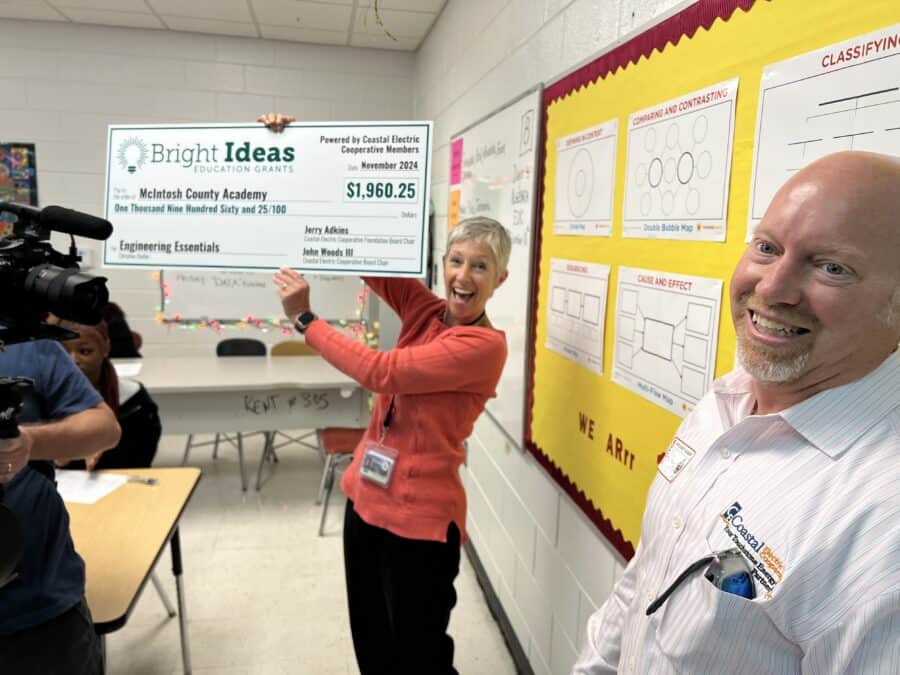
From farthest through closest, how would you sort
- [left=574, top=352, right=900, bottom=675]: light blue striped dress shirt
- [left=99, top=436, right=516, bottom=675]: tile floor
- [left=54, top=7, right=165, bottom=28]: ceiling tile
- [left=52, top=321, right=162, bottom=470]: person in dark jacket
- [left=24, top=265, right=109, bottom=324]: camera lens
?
[left=54, top=7, right=165, bottom=28]: ceiling tile
[left=99, top=436, right=516, bottom=675]: tile floor
[left=52, top=321, right=162, bottom=470]: person in dark jacket
[left=24, top=265, right=109, bottom=324]: camera lens
[left=574, top=352, right=900, bottom=675]: light blue striped dress shirt

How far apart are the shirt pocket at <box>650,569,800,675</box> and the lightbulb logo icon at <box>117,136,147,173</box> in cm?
163

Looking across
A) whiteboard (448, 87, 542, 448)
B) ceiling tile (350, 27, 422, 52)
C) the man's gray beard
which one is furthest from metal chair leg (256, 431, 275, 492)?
the man's gray beard

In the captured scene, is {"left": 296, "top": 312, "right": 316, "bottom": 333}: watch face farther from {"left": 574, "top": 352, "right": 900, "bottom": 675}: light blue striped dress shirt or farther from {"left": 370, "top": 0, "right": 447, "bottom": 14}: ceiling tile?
{"left": 370, "top": 0, "right": 447, "bottom": 14}: ceiling tile

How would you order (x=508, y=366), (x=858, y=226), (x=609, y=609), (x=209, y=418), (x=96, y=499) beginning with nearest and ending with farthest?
1. (x=858, y=226)
2. (x=609, y=609)
3. (x=96, y=499)
4. (x=508, y=366)
5. (x=209, y=418)

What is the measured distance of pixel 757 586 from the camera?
65 cm

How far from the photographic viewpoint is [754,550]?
2.17ft

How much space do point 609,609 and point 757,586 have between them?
43cm

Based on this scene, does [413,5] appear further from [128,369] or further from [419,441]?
[419,441]

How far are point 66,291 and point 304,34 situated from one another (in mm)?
3948

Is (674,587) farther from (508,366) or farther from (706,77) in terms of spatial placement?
(508,366)

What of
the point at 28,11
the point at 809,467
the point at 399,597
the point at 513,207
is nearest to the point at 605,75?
the point at 513,207

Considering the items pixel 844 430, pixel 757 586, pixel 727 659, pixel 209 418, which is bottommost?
pixel 209 418

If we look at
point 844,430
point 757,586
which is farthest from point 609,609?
point 844,430

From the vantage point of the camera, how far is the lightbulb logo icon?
1592 mm
